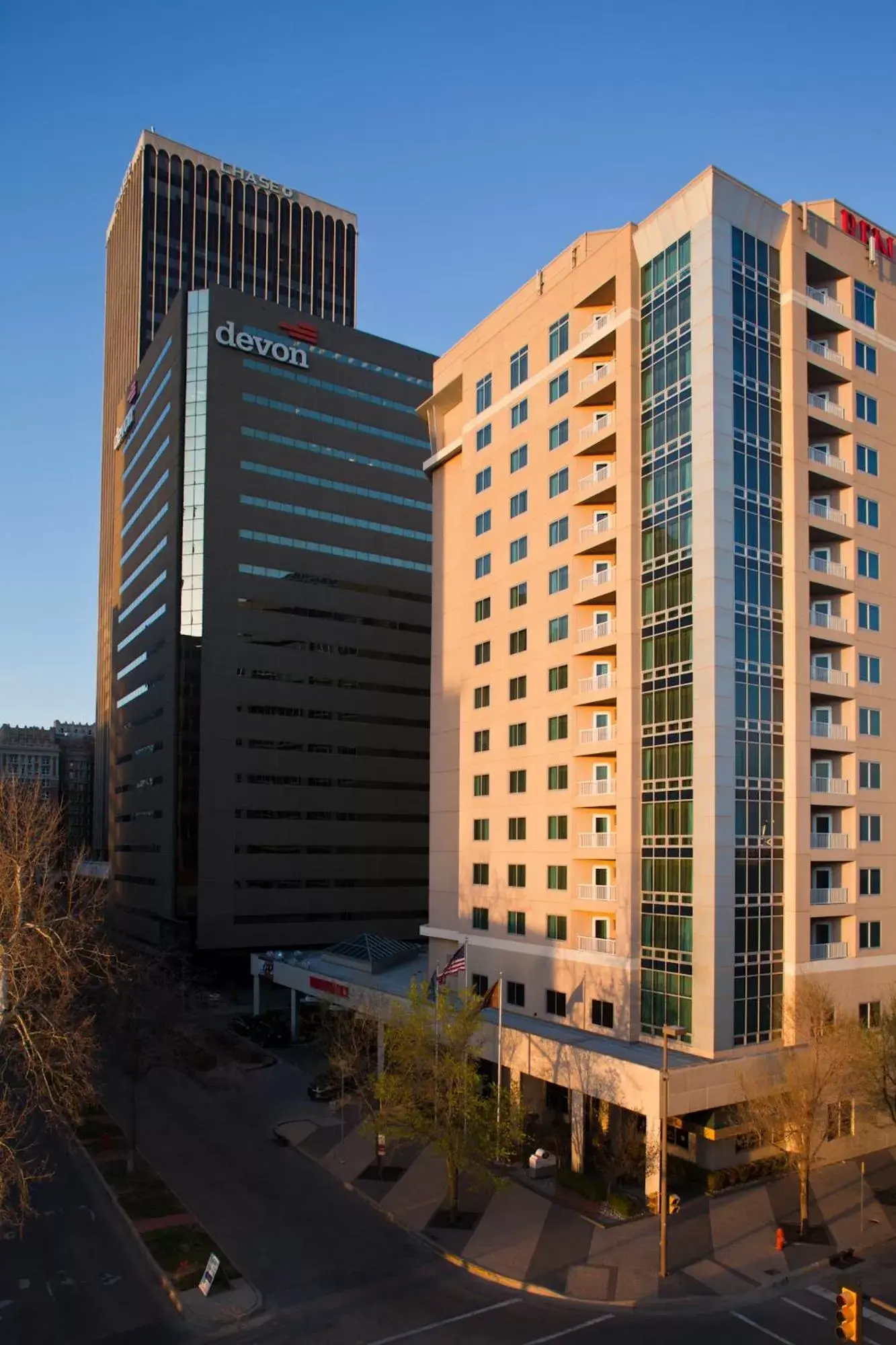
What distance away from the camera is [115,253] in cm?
Answer: 18762

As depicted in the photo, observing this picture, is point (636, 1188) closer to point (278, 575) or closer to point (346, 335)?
point (278, 575)

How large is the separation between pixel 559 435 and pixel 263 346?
197ft

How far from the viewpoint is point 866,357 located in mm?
53375

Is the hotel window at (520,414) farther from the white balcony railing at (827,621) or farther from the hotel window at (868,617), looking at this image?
the hotel window at (868,617)

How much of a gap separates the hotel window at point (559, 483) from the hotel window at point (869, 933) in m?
26.7

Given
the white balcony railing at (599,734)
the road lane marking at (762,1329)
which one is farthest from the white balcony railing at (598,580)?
the road lane marking at (762,1329)

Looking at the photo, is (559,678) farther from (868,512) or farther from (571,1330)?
(571,1330)

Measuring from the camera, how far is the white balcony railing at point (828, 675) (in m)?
49.8

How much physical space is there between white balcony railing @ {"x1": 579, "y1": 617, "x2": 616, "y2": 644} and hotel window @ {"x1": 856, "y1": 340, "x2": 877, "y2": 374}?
18.8 m

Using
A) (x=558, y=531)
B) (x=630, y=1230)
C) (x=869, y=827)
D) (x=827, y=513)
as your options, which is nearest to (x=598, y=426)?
(x=558, y=531)

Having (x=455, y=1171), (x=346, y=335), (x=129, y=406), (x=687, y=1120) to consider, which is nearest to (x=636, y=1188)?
(x=687, y=1120)

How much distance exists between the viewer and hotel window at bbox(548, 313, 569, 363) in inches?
2176

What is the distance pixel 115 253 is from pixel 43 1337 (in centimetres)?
19153

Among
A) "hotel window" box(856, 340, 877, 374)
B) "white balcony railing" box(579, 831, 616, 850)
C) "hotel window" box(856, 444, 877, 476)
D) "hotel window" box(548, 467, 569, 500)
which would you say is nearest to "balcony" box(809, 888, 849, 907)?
"white balcony railing" box(579, 831, 616, 850)
